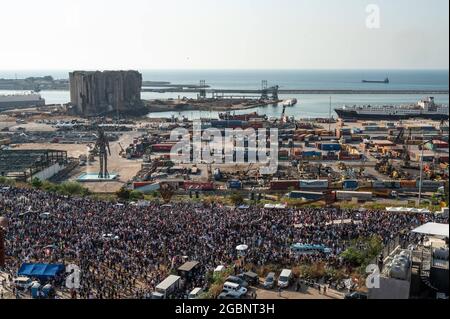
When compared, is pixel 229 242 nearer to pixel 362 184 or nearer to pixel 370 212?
pixel 370 212

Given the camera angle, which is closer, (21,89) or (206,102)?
(206,102)

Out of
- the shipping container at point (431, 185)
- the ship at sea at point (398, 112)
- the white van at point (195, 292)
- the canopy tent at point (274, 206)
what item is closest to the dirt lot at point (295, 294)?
the white van at point (195, 292)

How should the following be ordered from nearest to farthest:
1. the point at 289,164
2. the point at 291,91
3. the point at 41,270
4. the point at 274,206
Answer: the point at 41,270 < the point at 274,206 < the point at 289,164 < the point at 291,91

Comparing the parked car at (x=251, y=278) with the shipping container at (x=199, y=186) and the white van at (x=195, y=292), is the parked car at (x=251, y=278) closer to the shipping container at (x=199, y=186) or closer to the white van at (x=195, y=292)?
the white van at (x=195, y=292)

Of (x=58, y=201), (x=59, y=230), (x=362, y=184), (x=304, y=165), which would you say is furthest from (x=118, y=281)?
(x=304, y=165)

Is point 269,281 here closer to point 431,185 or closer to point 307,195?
point 307,195

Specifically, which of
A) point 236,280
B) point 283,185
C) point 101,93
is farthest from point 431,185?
point 101,93

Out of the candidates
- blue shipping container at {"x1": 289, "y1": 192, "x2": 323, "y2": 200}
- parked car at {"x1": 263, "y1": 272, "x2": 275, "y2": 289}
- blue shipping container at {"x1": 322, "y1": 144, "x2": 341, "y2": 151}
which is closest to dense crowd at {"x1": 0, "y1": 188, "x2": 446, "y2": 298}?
parked car at {"x1": 263, "y1": 272, "x2": 275, "y2": 289}
